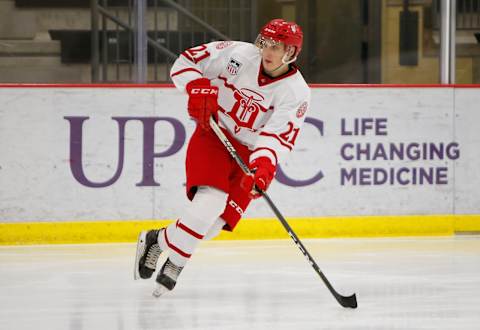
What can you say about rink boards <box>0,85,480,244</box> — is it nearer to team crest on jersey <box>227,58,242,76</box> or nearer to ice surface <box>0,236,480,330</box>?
ice surface <box>0,236,480,330</box>

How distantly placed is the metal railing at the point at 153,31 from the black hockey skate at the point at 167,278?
213 centimetres

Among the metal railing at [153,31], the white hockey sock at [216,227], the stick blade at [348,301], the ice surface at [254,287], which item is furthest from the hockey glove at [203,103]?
the metal railing at [153,31]

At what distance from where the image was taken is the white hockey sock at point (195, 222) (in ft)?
13.8

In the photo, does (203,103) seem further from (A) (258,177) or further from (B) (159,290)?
(B) (159,290)

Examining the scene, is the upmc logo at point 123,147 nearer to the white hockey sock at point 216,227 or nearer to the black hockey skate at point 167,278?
the white hockey sock at point 216,227

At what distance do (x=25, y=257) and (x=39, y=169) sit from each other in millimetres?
633

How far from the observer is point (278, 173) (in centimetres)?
628

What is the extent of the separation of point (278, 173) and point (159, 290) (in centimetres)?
210

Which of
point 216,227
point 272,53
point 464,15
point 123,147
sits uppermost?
point 464,15

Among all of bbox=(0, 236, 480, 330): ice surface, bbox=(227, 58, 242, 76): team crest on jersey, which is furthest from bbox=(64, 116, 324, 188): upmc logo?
bbox=(227, 58, 242, 76): team crest on jersey

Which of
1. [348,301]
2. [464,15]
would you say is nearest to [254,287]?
[348,301]

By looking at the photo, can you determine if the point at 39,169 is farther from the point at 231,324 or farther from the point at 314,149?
the point at 231,324

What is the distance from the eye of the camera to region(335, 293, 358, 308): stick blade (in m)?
4.08

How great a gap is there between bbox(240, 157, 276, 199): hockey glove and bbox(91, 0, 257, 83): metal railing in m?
2.26
